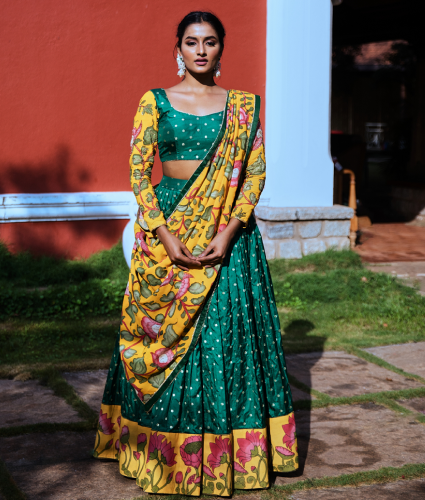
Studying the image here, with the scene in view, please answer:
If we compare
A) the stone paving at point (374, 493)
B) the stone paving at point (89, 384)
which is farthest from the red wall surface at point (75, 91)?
the stone paving at point (374, 493)

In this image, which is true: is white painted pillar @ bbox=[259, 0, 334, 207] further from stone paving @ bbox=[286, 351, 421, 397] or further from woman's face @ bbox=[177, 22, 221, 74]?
woman's face @ bbox=[177, 22, 221, 74]

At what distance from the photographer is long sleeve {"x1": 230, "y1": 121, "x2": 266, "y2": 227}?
105 inches

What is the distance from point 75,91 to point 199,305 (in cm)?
424

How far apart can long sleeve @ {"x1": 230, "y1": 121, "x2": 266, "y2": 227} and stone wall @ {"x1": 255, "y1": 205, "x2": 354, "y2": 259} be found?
3.91 m

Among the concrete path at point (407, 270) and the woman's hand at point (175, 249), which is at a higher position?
the woman's hand at point (175, 249)

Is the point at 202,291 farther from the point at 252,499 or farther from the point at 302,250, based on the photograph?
the point at 302,250

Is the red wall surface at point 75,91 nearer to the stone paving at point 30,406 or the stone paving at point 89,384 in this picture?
the stone paving at point 89,384

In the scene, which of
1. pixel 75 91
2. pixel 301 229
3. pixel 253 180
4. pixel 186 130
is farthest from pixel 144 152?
pixel 301 229

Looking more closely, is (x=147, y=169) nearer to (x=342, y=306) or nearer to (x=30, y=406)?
(x=30, y=406)

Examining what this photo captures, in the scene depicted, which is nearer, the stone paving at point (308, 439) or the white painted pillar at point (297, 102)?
the stone paving at point (308, 439)

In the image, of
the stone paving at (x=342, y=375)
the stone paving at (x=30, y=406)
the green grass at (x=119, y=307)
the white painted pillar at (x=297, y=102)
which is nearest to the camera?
the stone paving at (x=30, y=406)

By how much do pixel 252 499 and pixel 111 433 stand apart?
72 cm

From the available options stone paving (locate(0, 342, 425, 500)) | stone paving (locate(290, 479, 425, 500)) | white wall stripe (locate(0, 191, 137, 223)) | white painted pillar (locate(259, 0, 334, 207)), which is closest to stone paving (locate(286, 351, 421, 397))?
stone paving (locate(0, 342, 425, 500))

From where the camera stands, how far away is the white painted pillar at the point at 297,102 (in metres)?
6.64
